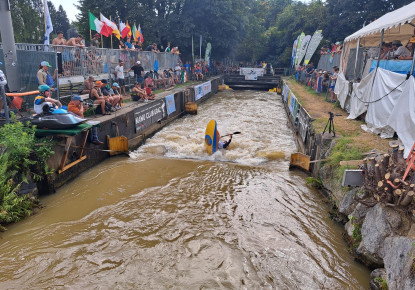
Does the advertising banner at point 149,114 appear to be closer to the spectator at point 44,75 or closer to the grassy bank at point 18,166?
the spectator at point 44,75

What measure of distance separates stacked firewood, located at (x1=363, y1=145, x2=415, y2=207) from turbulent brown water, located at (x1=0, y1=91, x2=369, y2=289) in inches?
48.4

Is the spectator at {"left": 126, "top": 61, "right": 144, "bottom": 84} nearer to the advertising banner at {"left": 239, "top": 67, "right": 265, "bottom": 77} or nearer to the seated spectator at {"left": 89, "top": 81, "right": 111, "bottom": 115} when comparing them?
the seated spectator at {"left": 89, "top": 81, "right": 111, "bottom": 115}

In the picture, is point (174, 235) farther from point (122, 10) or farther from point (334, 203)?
point (122, 10)

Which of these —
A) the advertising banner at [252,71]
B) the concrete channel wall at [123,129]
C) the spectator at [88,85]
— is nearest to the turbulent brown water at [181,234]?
the concrete channel wall at [123,129]

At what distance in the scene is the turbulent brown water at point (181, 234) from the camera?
14.2 feet

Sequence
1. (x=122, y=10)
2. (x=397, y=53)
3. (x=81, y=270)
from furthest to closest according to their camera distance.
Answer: (x=122, y=10), (x=397, y=53), (x=81, y=270)

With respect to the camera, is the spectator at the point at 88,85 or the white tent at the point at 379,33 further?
the spectator at the point at 88,85

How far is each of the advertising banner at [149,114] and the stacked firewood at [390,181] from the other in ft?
28.2

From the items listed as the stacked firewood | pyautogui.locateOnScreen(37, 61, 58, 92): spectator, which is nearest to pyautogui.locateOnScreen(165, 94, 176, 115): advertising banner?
pyautogui.locateOnScreen(37, 61, 58, 92): spectator

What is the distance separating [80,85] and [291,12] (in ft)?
117

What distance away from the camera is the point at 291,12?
39156 millimetres

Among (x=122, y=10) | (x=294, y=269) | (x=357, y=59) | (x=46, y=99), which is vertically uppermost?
(x=122, y=10)

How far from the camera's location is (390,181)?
428 centimetres

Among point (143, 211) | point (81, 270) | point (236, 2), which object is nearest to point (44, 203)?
point (143, 211)
